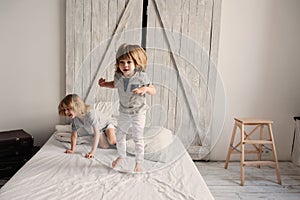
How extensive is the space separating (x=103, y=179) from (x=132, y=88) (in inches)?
23.3

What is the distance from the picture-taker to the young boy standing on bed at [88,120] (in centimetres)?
212

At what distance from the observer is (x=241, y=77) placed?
3.15m

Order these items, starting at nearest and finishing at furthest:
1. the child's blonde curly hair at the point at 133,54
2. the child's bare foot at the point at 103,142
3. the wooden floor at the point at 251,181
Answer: the child's blonde curly hair at the point at 133,54
the child's bare foot at the point at 103,142
the wooden floor at the point at 251,181

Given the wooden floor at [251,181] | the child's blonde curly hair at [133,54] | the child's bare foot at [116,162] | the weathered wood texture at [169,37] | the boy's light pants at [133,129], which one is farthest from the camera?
the weathered wood texture at [169,37]

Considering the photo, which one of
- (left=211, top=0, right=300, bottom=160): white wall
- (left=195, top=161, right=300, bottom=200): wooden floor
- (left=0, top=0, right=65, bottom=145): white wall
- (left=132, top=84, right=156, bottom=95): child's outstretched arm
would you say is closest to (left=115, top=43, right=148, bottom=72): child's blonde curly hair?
(left=132, top=84, right=156, bottom=95): child's outstretched arm

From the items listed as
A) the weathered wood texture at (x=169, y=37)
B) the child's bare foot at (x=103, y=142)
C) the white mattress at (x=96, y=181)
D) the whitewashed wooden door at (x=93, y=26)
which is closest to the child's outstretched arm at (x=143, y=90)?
the white mattress at (x=96, y=181)

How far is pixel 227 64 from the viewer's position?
10.3 ft

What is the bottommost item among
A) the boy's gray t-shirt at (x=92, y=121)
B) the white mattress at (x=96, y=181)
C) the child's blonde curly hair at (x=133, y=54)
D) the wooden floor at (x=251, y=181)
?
the wooden floor at (x=251, y=181)

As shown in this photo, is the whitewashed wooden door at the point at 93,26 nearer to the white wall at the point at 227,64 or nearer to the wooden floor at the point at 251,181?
the white wall at the point at 227,64

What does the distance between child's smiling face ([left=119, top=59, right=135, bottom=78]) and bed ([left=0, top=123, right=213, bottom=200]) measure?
65 cm

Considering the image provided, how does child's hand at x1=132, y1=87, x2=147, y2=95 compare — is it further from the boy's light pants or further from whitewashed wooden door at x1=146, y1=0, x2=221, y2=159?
whitewashed wooden door at x1=146, y1=0, x2=221, y2=159

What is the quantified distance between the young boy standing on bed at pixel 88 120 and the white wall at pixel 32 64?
84cm

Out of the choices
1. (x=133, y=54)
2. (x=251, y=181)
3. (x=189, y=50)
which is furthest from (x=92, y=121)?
(x=251, y=181)

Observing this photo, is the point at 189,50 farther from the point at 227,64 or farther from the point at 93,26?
the point at 93,26
